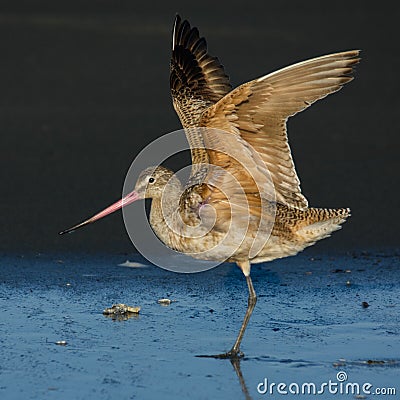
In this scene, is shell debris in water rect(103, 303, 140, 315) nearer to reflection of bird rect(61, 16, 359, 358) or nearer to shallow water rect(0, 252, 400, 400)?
shallow water rect(0, 252, 400, 400)

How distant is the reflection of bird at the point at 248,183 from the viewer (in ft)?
20.6

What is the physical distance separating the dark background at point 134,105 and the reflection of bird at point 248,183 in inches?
65.0

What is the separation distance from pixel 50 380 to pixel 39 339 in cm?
70

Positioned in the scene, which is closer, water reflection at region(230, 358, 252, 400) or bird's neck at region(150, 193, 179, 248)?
water reflection at region(230, 358, 252, 400)

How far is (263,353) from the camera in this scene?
6.11m

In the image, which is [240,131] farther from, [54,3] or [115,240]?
[54,3]

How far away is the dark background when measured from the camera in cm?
931

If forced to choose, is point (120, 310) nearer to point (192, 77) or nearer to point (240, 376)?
point (240, 376)

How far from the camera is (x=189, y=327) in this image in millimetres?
6504

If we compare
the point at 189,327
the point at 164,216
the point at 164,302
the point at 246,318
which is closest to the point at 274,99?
the point at 164,216

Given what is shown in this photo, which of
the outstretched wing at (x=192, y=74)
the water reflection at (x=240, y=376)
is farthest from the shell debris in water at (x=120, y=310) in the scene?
the outstretched wing at (x=192, y=74)

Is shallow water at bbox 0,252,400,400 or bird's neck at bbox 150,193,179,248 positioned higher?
bird's neck at bbox 150,193,179,248

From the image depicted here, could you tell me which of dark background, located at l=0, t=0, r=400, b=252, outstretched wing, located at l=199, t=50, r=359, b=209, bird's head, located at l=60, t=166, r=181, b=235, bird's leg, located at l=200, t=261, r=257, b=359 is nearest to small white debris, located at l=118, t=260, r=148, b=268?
dark background, located at l=0, t=0, r=400, b=252

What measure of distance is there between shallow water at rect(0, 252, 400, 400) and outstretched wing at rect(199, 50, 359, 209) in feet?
3.78
